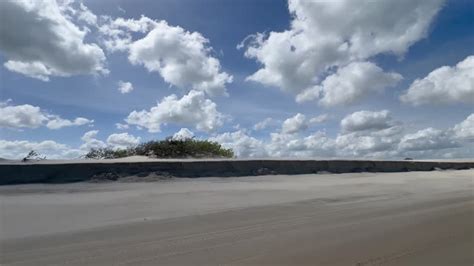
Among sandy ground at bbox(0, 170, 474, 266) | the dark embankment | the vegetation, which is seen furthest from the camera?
the vegetation

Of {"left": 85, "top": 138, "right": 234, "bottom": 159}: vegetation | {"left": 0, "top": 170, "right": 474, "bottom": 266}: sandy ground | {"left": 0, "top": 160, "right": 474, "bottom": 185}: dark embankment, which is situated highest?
{"left": 85, "top": 138, "right": 234, "bottom": 159}: vegetation

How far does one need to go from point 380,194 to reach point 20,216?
9.36 meters

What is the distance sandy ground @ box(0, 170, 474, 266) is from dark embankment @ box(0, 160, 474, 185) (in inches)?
50.0

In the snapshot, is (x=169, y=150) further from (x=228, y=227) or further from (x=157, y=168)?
(x=228, y=227)

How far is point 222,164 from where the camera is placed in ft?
53.7

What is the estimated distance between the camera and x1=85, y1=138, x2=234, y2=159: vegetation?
2106cm

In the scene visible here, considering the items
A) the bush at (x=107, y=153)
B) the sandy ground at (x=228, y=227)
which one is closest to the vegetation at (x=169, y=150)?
the bush at (x=107, y=153)

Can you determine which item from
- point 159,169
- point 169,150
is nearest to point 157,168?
point 159,169

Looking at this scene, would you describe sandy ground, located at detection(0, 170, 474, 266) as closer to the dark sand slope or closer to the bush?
the dark sand slope

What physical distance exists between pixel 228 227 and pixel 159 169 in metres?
8.53

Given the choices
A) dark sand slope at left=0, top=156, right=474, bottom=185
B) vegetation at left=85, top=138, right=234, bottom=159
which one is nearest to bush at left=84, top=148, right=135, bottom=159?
vegetation at left=85, top=138, right=234, bottom=159

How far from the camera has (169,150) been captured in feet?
69.1

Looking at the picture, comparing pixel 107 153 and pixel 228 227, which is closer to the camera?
pixel 228 227

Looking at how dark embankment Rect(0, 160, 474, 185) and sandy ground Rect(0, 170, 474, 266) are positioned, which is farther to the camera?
dark embankment Rect(0, 160, 474, 185)
